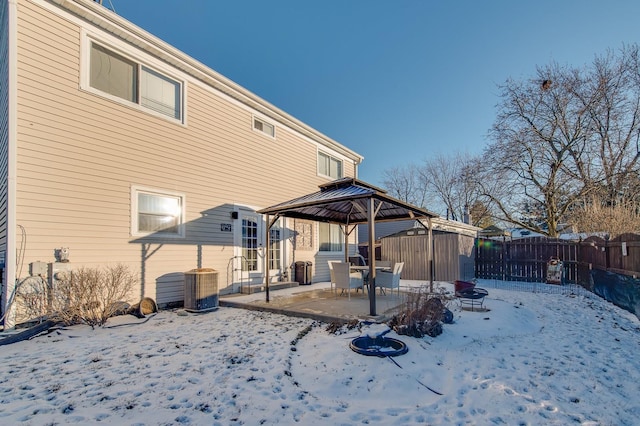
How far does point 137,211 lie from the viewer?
6703 mm

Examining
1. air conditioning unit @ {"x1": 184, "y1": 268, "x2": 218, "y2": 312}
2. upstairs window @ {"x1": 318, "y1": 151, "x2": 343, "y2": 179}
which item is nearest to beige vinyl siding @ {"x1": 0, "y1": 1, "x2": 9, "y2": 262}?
air conditioning unit @ {"x1": 184, "y1": 268, "x2": 218, "y2": 312}

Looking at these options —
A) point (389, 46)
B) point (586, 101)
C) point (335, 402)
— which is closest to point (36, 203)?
point (335, 402)

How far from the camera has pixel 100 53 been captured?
6.38 metres

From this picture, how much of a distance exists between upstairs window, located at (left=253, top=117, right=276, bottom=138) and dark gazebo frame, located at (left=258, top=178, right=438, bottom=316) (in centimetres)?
266

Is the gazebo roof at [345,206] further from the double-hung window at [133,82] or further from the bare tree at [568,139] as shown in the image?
the bare tree at [568,139]

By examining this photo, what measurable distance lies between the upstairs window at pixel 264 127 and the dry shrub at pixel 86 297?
544 centimetres

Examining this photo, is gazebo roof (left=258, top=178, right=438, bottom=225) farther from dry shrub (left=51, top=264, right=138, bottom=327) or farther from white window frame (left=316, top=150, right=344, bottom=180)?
dry shrub (left=51, top=264, right=138, bottom=327)

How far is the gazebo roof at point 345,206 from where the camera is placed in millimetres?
6309

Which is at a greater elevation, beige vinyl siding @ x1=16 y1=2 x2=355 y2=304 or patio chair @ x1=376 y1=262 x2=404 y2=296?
beige vinyl siding @ x1=16 y1=2 x2=355 y2=304

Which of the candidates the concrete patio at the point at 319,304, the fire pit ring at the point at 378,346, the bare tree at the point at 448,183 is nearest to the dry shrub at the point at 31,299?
the concrete patio at the point at 319,304

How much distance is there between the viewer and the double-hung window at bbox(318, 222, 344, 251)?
11.9 metres

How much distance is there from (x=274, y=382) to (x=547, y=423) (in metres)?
2.40

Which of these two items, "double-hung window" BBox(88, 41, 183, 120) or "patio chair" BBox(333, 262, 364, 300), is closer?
"double-hung window" BBox(88, 41, 183, 120)

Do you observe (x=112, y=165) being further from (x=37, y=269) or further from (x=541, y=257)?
(x=541, y=257)
